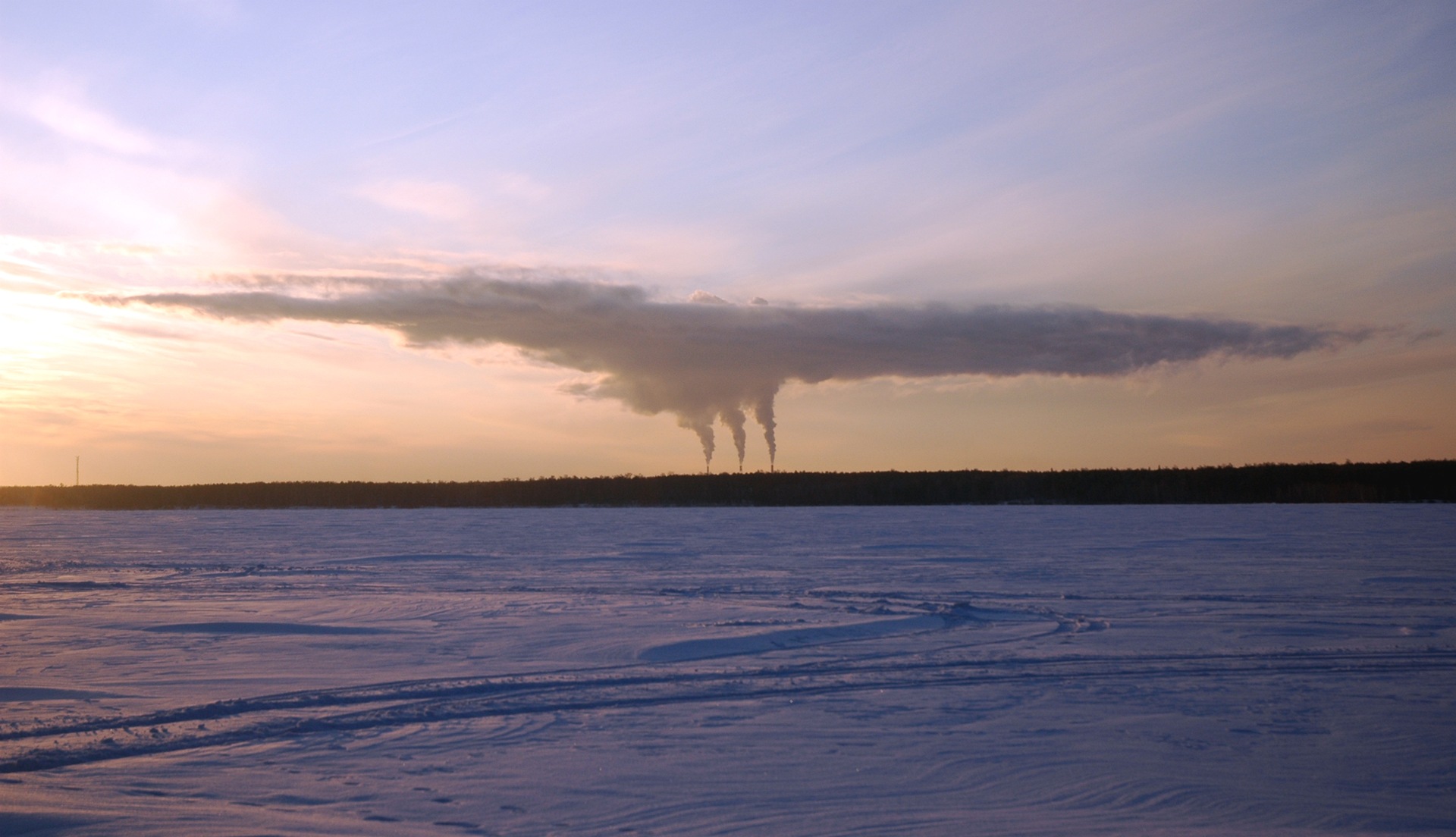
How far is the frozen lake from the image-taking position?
482 cm

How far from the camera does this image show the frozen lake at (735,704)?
15.8 feet

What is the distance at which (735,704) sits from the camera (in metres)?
7.02

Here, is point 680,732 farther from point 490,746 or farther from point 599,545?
point 599,545

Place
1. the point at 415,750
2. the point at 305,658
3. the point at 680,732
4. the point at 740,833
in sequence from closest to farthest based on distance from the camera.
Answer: the point at 740,833 < the point at 415,750 < the point at 680,732 < the point at 305,658

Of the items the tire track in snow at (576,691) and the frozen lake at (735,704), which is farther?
the tire track in snow at (576,691)

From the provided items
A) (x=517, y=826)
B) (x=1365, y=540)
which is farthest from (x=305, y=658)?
(x=1365, y=540)

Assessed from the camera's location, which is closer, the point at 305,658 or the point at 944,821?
the point at 944,821

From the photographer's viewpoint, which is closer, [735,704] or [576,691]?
[735,704]

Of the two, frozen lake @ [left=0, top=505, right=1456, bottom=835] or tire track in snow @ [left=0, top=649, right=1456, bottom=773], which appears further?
tire track in snow @ [left=0, top=649, right=1456, bottom=773]

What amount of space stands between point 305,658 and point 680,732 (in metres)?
4.07

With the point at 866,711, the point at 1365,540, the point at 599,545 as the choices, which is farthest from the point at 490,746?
the point at 1365,540

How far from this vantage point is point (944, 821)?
15.2 ft

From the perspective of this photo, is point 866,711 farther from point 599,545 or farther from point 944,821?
point 599,545

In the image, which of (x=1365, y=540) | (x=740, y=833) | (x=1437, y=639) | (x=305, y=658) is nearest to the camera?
(x=740, y=833)
